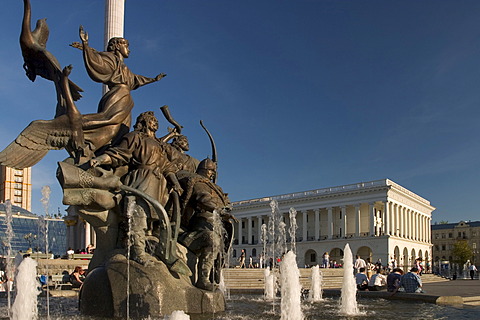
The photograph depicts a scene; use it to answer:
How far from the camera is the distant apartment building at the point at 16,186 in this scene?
100 meters

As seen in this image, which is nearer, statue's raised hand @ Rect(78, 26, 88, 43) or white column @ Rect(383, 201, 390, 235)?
statue's raised hand @ Rect(78, 26, 88, 43)

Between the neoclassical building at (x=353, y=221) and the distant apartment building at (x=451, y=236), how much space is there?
30.9 m

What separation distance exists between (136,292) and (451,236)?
125 metres

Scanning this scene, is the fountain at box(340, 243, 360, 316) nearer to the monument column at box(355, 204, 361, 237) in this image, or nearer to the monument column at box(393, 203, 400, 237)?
the monument column at box(355, 204, 361, 237)

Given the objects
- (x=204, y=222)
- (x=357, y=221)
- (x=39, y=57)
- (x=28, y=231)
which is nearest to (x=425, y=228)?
(x=357, y=221)

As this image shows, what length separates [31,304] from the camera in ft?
20.8

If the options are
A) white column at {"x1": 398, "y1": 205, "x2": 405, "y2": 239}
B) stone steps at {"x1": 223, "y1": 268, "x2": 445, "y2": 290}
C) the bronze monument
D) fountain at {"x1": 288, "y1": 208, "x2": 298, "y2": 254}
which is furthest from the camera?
white column at {"x1": 398, "y1": 205, "x2": 405, "y2": 239}

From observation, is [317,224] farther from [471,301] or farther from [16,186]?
[471,301]

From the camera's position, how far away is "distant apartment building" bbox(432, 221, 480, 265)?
381 ft

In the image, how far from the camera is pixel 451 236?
Result: 392 feet

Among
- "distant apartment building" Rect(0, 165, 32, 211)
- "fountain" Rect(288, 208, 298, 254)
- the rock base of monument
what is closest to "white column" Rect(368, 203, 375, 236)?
"fountain" Rect(288, 208, 298, 254)

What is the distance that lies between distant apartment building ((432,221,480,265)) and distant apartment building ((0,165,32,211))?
9052 centimetres

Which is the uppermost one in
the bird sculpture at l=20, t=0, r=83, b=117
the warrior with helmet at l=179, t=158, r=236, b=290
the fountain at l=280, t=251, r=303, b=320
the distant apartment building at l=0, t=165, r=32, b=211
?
the distant apartment building at l=0, t=165, r=32, b=211

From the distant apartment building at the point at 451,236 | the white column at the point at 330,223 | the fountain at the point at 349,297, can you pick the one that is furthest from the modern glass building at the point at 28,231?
the distant apartment building at the point at 451,236
